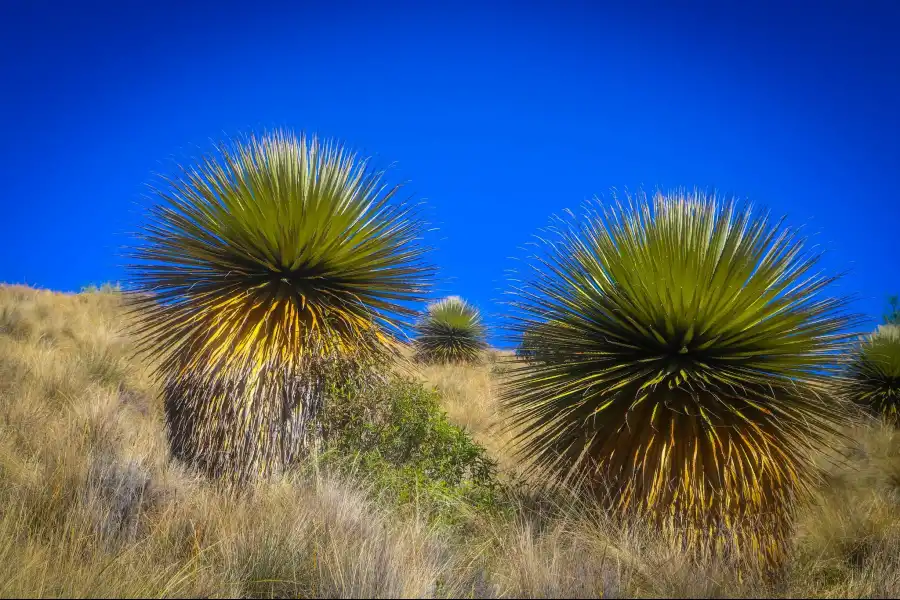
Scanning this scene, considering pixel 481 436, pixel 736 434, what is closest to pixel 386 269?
pixel 736 434

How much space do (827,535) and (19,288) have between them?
71.2ft

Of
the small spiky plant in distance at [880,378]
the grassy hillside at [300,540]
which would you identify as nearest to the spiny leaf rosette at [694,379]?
the grassy hillside at [300,540]

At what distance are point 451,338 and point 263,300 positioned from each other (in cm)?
1381

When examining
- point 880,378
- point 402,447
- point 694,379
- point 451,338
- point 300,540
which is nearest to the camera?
point 300,540

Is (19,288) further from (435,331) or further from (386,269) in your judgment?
(386,269)

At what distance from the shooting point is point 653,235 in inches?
197

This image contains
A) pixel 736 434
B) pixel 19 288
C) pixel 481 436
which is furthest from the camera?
pixel 19 288

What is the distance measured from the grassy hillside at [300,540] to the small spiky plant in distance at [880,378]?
12.7ft

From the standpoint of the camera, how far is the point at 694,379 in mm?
4449

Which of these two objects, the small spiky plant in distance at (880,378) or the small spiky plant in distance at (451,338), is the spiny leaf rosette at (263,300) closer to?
the small spiky plant in distance at (880,378)

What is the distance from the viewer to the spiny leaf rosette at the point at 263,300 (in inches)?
213

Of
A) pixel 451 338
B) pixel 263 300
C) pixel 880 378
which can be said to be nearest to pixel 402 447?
pixel 263 300

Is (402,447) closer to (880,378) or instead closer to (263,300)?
(263,300)

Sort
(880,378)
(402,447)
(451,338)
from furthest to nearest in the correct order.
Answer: (451,338) → (880,378) → (402,447)
